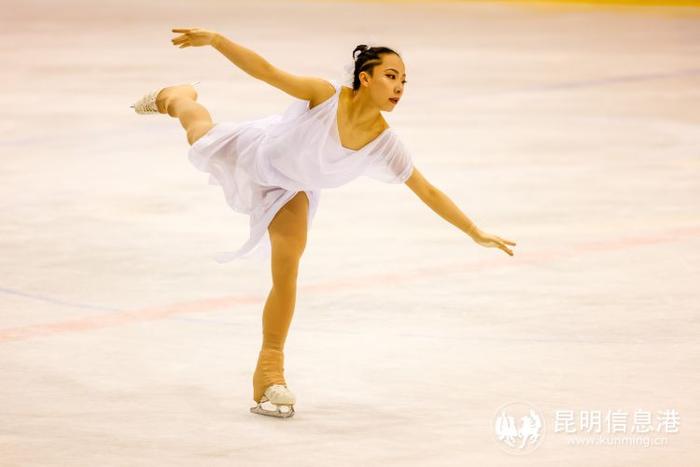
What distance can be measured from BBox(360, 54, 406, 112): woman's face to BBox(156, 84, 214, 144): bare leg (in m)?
0.73

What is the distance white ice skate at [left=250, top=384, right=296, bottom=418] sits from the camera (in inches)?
193

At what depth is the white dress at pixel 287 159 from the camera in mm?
5047

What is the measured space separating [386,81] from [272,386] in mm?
1085

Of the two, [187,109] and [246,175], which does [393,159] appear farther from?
[187,109]

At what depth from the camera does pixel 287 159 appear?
200 inches

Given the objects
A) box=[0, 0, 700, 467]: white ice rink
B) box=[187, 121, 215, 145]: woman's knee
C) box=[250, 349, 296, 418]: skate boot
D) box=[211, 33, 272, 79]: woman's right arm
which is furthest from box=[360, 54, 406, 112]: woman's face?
box=[0, 0, 700, 467]: white ice rink

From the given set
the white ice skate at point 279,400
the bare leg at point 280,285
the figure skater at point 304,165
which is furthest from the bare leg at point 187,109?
the white ice skate at point 279,400

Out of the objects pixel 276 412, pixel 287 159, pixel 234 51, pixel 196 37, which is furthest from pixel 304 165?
pixel 276 412

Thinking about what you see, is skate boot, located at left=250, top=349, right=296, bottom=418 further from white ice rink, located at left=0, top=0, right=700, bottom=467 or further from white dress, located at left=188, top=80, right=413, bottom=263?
white dress, located at left=188, top=80, right=413, bottom=263

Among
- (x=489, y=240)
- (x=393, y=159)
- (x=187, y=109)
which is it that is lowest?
(x=489, y=240)

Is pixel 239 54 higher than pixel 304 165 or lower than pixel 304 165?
higher

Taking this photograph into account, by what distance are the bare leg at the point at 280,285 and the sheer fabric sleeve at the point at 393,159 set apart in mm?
324

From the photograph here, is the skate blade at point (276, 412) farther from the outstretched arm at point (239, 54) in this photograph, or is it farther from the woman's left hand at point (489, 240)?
the outstretched arm at point (239, 54)

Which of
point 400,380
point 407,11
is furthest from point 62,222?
point 407,11
